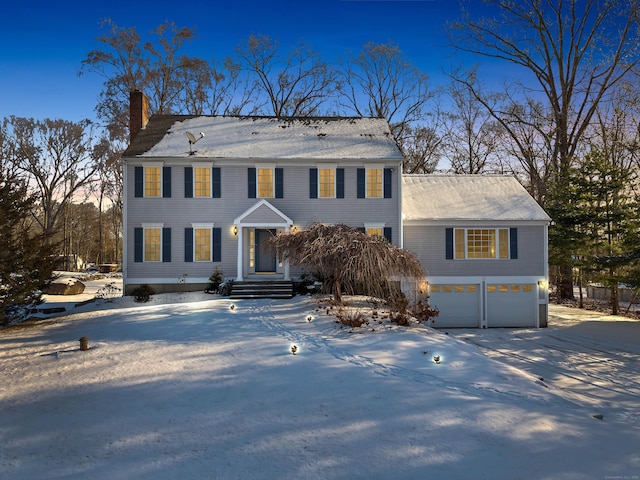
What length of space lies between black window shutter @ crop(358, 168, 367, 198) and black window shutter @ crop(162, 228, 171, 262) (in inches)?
321

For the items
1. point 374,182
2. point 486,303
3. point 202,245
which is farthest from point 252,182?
→ point 486,303

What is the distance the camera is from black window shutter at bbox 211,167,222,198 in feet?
58.3

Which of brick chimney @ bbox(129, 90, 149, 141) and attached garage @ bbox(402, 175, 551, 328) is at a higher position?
brick chimney @ bbox(129, 90, 149, 141)

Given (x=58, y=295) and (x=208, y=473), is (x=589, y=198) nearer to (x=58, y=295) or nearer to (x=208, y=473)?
(x=208, y=473)

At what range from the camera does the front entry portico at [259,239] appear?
1731 centimetres

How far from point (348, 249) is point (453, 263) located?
28.7 feet

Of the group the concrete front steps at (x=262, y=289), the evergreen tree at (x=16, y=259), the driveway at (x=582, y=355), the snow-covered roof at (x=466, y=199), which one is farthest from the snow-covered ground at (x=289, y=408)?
the snow-covered roof at (x=466, y=199)

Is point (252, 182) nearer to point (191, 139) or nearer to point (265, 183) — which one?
point (265, 183)

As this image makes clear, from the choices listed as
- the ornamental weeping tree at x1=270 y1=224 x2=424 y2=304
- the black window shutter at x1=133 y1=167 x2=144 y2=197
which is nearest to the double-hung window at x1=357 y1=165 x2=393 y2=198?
the ornamental weeping tree at x1=270 y1=224 x2=424 y2=304

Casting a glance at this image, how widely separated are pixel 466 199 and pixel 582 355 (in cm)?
848

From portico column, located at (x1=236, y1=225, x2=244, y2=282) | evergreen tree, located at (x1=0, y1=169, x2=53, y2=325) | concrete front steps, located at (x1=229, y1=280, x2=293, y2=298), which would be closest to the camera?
evergreen tree, located at (x1=0, y1=169, x2=53, y2=325)

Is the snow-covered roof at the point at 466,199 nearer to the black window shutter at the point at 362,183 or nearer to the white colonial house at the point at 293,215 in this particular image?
the white colonial house at the point at 293,215

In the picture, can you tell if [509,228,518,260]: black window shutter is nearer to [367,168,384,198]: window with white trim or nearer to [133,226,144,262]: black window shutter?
[367,168,384,198]: window with white trim

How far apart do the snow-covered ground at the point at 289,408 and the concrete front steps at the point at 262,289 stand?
4166 millimetres
